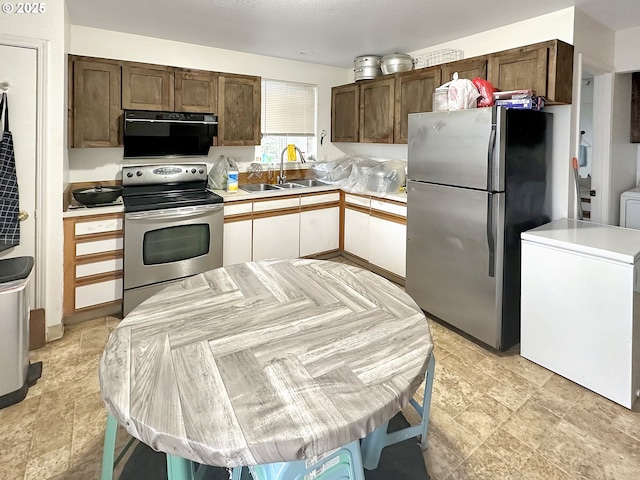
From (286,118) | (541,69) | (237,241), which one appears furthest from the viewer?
(286,118)

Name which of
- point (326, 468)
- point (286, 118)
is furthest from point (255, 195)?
point (326, 468)

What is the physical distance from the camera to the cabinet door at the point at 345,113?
14.8 feet

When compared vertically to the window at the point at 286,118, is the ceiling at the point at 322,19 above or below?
above

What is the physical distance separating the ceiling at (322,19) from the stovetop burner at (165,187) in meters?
1.20

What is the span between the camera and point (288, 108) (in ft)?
15.3

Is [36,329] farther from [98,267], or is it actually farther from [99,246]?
[99,246]

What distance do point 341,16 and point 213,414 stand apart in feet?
9.86

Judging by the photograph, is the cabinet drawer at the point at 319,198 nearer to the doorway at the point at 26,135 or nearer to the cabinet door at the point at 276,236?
the cabinet door at the point at 276,236

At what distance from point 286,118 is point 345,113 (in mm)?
704

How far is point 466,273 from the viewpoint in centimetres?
278

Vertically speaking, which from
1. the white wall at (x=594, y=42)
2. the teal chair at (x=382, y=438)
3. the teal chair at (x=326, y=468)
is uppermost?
the white wall at (x=594, y=42)

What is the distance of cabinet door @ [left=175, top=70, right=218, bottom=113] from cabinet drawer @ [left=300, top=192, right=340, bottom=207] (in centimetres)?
124

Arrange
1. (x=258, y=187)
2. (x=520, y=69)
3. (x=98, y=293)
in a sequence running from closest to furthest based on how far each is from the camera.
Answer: (x=520, y=69) < (x=98, y=293) < (x=258, y=187)

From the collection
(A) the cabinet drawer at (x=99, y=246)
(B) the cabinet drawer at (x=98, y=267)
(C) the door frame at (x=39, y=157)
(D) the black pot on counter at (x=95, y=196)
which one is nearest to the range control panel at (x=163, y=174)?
(D) the black pot on counter at (x=95, y=196)
